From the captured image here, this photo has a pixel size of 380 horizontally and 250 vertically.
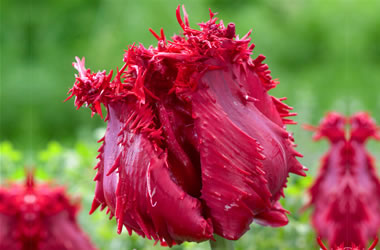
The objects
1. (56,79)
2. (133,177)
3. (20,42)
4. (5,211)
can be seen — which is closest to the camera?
(133,177)

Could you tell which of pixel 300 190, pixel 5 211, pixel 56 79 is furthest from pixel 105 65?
pixel 5 211

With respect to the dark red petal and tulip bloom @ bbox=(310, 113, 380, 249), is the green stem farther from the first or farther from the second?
tulip bloom @ bbox=(310, 113, 380, 249)

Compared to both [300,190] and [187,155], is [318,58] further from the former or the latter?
[187,155]

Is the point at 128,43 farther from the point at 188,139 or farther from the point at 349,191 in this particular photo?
the point at 188,139

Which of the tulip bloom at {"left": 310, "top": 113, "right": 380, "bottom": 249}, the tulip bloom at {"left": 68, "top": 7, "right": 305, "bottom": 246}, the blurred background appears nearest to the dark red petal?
the tulip bloom at {"left": 68, "top": 7, "right": 305, "bottom": 246}

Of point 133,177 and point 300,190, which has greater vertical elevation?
point 133,177

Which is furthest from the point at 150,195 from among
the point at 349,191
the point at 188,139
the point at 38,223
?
the point at 349,191
